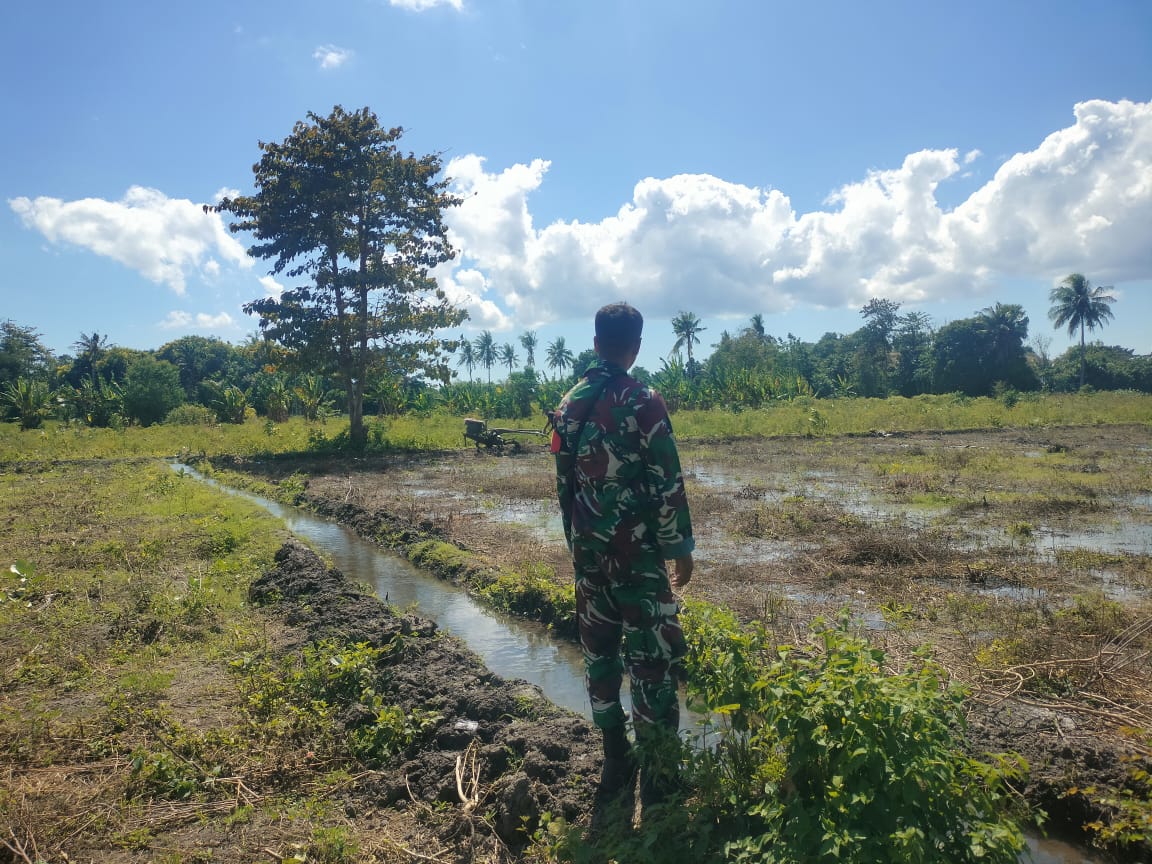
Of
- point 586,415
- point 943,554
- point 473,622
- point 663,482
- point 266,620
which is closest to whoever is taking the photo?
point 663,482

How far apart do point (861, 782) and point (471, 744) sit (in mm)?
2219

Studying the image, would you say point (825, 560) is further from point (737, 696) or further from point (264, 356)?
point (264, 356)

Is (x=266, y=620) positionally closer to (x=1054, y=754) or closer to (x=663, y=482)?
(x=663, y=482)

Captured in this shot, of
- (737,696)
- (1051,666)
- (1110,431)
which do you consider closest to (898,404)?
(1110,431)

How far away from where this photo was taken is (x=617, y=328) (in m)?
3.31

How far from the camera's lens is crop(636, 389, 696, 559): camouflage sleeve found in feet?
10.2

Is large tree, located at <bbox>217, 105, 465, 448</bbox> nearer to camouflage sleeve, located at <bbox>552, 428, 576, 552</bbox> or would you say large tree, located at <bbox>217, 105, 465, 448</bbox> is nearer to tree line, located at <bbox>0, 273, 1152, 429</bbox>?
tree line, located at <bbox>0, 273, 1152, 429</bbox>

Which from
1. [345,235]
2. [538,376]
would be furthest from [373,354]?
[538,376]

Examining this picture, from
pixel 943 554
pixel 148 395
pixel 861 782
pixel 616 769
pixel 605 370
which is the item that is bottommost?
pixel 943 554

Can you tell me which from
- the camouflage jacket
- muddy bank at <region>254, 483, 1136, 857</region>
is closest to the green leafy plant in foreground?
muddy bank at <region>254, 483, 1136, 857</region>

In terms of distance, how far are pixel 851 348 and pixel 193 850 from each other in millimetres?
66149

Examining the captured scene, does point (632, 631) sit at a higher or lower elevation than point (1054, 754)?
higher

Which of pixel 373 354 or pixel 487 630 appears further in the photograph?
pixel 373 354

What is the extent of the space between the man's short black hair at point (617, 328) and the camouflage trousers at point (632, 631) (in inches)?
37.5
